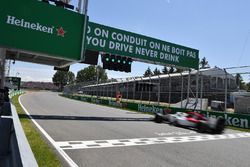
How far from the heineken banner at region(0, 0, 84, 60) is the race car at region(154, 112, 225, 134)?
282 inches

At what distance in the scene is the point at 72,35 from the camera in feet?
50.8

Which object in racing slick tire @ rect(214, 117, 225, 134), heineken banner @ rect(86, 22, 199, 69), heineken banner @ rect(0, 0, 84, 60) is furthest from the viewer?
heineken banner @ rect(86, 22, 199, 69)

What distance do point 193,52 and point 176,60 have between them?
253 cm

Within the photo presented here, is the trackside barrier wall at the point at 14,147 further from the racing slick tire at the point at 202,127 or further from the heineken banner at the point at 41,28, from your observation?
the racing slick tire at the point at 202,127

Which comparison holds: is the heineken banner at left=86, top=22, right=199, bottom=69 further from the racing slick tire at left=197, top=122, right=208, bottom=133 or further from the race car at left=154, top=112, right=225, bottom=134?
the racing slick tire at left=197, top=122, right=208, bottom=133

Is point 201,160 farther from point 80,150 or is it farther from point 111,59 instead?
point 111,59

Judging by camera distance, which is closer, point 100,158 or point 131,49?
point 100,158

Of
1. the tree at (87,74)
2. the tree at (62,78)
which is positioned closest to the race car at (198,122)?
the tree at (87,74)

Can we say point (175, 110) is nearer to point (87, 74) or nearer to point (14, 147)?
point (14, 147)

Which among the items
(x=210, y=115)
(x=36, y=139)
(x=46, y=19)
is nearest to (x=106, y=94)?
(x=210, y=115)

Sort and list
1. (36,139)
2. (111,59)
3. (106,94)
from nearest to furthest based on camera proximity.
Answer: (36,139), (111,59), (106,94)

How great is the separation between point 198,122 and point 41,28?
411 inches

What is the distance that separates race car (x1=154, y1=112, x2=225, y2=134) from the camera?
12.8m

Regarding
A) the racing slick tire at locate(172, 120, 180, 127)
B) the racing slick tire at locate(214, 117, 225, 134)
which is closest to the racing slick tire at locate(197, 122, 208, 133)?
the racing slick tire at locate(214, 117, 225, 134)
